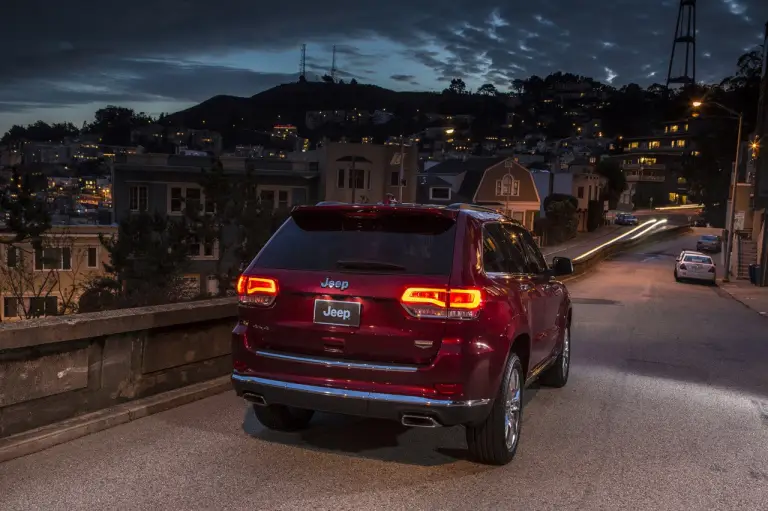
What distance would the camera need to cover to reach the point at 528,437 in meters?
6.26

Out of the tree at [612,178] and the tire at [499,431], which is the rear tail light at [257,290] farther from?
the tree at [612,178]

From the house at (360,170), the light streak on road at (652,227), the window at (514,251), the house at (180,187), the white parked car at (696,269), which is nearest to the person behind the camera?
the window at (514,251)

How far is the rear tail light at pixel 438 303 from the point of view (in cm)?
480

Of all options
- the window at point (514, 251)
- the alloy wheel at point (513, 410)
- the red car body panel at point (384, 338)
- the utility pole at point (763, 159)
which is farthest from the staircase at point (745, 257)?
the red car body panel at point (384, 338)

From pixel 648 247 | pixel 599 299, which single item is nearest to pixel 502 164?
pixel 648 247

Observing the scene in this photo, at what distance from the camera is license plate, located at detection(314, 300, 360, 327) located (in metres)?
4.94

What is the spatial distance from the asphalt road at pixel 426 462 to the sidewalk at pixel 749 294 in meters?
15.1

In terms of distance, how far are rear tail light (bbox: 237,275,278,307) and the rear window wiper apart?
20.8 inches

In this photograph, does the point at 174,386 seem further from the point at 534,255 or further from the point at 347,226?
the point at 534,255

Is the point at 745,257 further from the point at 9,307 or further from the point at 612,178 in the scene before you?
the point at 612,178

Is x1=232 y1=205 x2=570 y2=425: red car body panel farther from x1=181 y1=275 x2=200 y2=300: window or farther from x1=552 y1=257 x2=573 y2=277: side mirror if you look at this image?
x1=181 y1=275 x2=200 y2=300: window

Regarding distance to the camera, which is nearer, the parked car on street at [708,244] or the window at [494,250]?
the window at [494,250]

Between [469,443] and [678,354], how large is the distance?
289 inches

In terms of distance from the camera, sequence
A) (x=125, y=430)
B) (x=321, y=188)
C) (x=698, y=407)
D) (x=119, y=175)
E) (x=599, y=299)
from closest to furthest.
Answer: (x=125, y=430) < (x=698, y=407) < (x=599, y=299) < (x=119, y=175) < (x=321, y=188)
